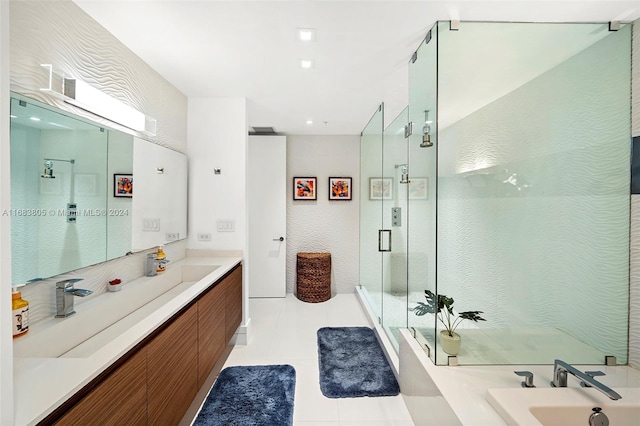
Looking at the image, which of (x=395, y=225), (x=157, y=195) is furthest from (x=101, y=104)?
(x=395, y=225)

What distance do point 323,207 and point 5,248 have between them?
3860 millimetres

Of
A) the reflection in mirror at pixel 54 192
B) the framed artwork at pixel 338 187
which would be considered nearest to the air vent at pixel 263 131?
the framed artwork at pixel 338 187

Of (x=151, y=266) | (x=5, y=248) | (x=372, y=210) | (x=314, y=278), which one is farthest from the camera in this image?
(x=314, y=278)

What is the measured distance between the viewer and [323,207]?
4543 mm

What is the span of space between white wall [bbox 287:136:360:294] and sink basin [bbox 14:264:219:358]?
7.49 ft

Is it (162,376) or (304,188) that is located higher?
(304,188)

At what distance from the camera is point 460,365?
1679 mm

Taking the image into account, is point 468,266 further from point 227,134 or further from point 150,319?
point 227,134

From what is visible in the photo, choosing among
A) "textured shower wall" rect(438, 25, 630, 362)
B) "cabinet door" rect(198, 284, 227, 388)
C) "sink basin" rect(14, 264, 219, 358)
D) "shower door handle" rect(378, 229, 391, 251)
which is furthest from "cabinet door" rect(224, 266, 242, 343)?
"textured shower wall" rect(438, 25, 630, 362)

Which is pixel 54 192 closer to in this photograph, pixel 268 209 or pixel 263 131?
pixel 268 209

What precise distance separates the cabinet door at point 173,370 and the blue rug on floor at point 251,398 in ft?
1.06

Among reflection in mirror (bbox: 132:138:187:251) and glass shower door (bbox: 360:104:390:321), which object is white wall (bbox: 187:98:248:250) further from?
glass shower door (bbox: 360:104:390:321)

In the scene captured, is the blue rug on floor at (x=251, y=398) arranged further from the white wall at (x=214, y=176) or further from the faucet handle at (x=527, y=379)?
the faucet handle at (x=527, y=379)

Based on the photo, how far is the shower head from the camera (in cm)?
139
